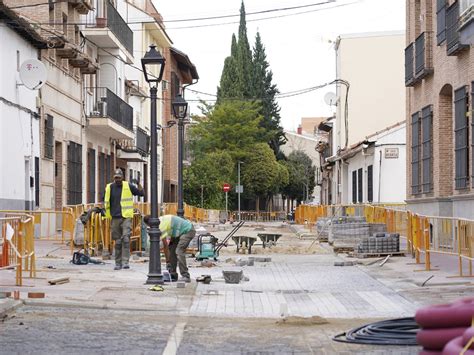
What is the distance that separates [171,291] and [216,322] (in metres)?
3.54

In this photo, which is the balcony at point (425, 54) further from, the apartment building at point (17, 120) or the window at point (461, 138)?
the apartment building at point (17, 120)

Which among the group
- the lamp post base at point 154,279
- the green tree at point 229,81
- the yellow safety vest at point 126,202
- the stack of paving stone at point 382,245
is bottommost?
the lamp post base at point 154,279

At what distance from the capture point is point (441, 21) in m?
24.8

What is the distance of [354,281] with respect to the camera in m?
18.1

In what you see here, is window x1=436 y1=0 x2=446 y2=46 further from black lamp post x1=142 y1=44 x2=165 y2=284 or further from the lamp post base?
the lamp post base

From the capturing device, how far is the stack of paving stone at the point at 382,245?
23688mm

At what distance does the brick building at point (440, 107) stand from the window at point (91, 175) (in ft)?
41.6

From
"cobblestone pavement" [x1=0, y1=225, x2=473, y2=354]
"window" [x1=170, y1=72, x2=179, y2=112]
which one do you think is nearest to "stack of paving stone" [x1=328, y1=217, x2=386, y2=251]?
"cobblestone pavement" [x1=0, y1=225, x2=473, y2=354]

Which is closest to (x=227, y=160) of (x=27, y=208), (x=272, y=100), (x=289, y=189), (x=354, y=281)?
(x=272, y=100)

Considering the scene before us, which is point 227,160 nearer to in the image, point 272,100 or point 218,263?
point 272,100

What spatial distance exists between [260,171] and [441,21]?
57.7 metres

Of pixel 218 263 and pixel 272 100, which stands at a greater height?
pixel 272 100

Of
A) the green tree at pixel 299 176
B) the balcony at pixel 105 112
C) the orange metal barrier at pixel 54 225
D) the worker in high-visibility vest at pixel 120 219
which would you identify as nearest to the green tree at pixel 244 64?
the green tree at pixel 299 176

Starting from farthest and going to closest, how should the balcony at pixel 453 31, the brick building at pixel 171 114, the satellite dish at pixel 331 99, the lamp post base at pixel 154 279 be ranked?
the brick building at pixel 171 114, the satellite dish at pixel 331 99, the balcony at pixel 453 31, the lamp post base at pixel 154 279
